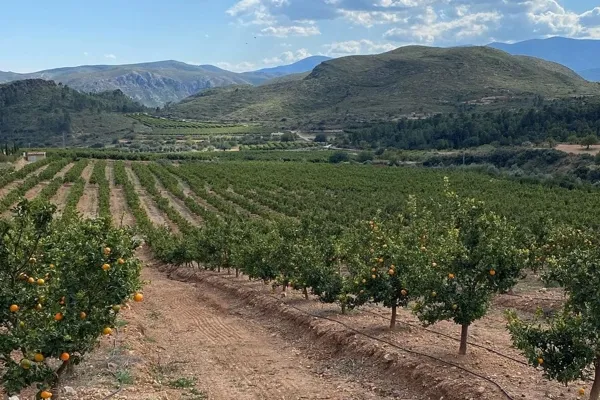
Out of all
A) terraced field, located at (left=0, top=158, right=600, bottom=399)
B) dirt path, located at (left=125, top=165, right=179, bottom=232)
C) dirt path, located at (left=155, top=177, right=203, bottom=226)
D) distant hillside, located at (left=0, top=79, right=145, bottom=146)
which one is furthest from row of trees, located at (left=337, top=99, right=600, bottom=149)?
distant hillside, located at (left=0, top=79, right=145, bottom=146)

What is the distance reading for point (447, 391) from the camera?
12.0 meters

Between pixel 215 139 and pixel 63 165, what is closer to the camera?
pixel 63 165

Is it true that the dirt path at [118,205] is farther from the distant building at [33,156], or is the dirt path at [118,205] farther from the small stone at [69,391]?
the small stone at [69,391]

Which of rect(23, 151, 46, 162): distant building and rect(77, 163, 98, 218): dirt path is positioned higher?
rect(23, 151, 46, 162): distant building

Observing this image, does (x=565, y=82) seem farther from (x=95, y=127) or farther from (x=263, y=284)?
(x=263, y=284)

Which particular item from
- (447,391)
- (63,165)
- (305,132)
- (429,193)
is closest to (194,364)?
(447,391)

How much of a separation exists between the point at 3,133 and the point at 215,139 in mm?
68906

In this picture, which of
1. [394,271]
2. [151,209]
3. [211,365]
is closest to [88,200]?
[151,209]

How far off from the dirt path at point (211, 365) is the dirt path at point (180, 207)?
114 feet

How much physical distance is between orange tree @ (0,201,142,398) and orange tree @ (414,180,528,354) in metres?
6.81

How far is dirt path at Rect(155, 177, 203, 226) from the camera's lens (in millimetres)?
56294

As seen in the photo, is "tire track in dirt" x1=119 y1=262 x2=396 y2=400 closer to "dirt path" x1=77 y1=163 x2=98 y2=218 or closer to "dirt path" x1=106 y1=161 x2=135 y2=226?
"dirt path" x1=106 y1=161 x2=135 y2=226

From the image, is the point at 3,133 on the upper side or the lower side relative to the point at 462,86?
lower

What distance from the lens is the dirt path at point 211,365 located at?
41.8ft
